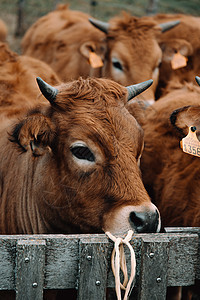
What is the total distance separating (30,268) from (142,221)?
2.67 ft

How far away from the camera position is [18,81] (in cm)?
450

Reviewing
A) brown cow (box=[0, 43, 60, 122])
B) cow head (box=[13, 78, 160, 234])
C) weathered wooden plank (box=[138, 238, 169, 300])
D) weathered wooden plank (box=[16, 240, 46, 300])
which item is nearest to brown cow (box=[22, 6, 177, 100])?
brown cow (box=[0, 43, 60, 122])

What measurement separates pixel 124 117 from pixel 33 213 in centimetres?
105

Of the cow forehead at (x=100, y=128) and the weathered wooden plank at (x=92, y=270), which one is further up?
the cow forehead at (x=100, y=128)

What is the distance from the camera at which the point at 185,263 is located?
2.54 meters

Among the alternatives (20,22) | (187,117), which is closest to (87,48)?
(187,117)

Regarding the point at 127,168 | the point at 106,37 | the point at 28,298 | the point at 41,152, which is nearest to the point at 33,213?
the point at 41,152

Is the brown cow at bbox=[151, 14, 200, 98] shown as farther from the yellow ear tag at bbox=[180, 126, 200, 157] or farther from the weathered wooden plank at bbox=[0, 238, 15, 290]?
the weathered wooden plank at bbox=[0, 238, 15, 290]

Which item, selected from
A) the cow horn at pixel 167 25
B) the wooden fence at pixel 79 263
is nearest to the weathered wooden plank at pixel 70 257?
the wooden fence at pixel 79 263

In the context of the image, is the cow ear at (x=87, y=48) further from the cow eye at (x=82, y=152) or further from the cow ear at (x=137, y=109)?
the cow eye at (x=82, y=152)

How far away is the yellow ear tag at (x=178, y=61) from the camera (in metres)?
7.19

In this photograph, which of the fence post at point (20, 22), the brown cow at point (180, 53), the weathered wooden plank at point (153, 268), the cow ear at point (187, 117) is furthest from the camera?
the fence post at point (20, 22)

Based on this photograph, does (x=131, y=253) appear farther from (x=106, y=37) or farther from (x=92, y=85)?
(x=106, y=37)

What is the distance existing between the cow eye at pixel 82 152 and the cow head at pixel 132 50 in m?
3.49
